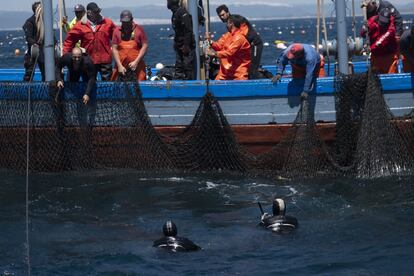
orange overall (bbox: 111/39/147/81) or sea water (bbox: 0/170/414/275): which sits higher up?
orange overall (bbox: 111/39/147/81)

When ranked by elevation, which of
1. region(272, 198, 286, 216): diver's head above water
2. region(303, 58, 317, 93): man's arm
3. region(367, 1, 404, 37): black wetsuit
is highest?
region(367, 1, 404, 37): black wetsuit

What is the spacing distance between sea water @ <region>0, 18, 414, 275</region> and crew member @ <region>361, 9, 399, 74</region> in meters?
2.17

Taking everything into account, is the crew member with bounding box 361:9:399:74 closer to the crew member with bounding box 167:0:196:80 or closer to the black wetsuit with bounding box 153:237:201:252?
the crew member with bounding box 167:0:196:80

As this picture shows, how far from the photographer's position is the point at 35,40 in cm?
1858

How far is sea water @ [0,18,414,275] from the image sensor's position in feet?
42.7

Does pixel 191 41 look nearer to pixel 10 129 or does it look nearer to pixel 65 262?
pixel 10 129

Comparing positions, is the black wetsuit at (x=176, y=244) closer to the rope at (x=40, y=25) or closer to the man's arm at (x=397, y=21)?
the rope at (x=40, y=25)

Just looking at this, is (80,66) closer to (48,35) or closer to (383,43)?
(48,35)

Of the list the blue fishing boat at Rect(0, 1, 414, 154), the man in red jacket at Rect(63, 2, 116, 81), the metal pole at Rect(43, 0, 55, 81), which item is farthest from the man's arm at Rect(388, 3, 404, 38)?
the metal pole at Rect(43, 0, 55, 81)

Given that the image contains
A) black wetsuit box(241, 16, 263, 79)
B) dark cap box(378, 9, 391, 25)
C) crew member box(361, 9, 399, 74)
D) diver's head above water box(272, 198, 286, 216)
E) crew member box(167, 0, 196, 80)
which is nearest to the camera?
diver's head above water box(272, 198, 286, 216)

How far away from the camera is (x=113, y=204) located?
16.4m

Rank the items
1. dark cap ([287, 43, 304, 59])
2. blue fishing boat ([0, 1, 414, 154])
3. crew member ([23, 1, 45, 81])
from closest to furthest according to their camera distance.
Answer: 1. dark cap ([287, 43, 304, 59])
2. blue fishing boat ([0, 1, 414, 154])
3. crew member ([23, 1, 45, 81])

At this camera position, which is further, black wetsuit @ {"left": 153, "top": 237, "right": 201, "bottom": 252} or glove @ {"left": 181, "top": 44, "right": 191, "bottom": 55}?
glove @ {"left": 181, "top": 44, "right": 191, "bottom": 55}

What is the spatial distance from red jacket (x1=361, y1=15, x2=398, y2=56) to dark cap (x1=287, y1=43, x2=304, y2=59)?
1631 millimetres
